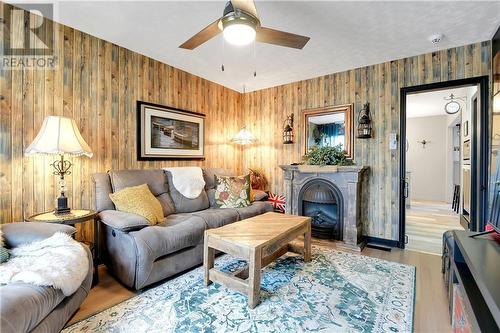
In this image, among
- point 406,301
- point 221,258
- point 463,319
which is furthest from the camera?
point 221,258

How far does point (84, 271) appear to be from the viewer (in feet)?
5.34

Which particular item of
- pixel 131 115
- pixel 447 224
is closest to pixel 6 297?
pixel 131 115

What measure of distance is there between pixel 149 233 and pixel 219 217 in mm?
915

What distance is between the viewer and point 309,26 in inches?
98.1

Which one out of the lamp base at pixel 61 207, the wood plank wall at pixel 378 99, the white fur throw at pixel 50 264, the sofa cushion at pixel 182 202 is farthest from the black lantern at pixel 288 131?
the white fur throw at pixel 50 264

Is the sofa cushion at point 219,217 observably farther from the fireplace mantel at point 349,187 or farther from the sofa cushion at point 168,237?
the fireplace mantel at point 349,187

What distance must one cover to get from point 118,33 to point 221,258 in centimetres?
277

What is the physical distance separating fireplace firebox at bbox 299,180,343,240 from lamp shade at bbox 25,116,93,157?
2955 mm

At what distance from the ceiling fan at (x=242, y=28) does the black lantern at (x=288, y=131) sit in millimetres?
2280

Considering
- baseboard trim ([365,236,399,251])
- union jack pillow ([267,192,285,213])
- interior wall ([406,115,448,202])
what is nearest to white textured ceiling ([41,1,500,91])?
union jack pillow ([267,192,285,213])

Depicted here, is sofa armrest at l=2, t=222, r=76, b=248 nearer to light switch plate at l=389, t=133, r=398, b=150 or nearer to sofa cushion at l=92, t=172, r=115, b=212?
sofa cushion at l=92, t=172, r=115, b=212

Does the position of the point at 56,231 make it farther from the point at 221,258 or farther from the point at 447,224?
the point at 447,224

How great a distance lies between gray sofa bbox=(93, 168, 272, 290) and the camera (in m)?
2.11

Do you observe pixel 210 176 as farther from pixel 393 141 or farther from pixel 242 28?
pixel 393 141
